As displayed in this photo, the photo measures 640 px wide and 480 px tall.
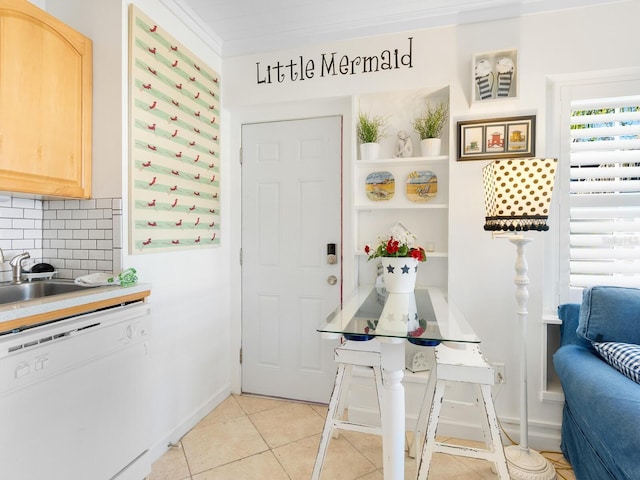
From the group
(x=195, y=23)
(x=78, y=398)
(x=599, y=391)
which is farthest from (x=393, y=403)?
(x=195, y=23)

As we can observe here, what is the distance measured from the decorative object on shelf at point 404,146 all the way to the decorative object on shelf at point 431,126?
0.07 m

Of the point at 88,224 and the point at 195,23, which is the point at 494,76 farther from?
the point at 88,224

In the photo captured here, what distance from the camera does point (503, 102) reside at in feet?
6.89

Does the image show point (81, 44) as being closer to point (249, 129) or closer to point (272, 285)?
point (249, 129)

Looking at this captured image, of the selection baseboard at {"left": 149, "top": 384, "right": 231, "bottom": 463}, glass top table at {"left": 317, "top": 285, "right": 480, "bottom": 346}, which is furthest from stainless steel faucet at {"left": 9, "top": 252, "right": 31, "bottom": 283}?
glass top table at {"left": 317, "top": 285, "right": 480, "bottom": 346}

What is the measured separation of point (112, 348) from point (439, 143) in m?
2.08

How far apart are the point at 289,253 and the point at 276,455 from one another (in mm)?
1281

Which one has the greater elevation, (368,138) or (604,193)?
(368,138)

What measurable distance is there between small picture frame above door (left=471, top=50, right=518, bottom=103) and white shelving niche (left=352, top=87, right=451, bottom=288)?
200mm

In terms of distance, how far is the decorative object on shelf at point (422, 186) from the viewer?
2361 mm

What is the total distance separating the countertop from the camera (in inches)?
44.5

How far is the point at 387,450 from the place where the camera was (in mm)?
1300

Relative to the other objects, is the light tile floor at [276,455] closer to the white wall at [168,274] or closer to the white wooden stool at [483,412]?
the white wall at [168,274]

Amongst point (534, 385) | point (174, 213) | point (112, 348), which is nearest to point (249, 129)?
point (174, 213)
